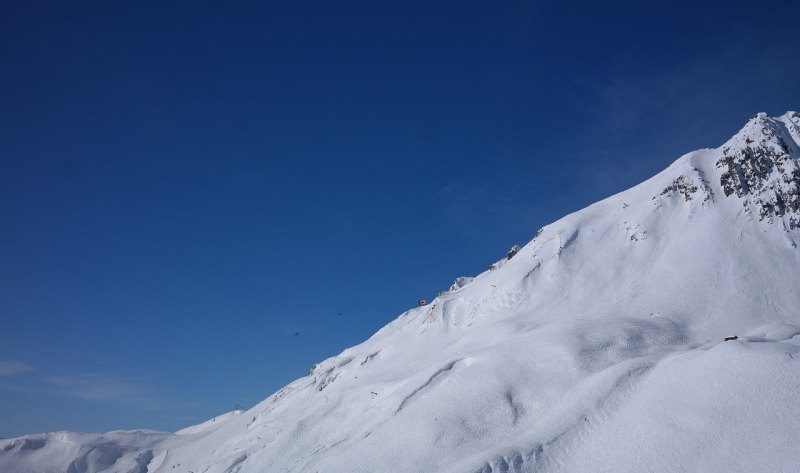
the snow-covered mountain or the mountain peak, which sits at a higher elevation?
the mountain peak

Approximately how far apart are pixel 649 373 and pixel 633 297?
601 inches

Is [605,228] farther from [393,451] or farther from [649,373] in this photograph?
[393,451]

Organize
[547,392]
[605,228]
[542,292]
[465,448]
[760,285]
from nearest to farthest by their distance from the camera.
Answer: [465,448] → [547,392] → [760,285] → [542,292] → [605,228]

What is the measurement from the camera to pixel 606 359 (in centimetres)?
3309

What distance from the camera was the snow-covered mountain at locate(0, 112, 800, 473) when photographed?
24.2 meters

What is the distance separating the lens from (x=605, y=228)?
55.5 metres

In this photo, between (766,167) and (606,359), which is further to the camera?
(766,167)

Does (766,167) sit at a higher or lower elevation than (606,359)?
higher

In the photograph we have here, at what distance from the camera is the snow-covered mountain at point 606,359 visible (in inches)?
953

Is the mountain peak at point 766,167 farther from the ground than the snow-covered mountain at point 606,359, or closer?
farther from the ground

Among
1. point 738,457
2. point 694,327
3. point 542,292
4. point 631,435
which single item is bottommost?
point 738,457

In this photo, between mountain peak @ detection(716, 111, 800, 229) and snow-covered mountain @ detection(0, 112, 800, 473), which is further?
mountain peak @ detection(716, 111, 800, 229)

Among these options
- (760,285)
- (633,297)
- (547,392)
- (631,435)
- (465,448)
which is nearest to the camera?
(631,435)

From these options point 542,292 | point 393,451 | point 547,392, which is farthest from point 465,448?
point 542,292
